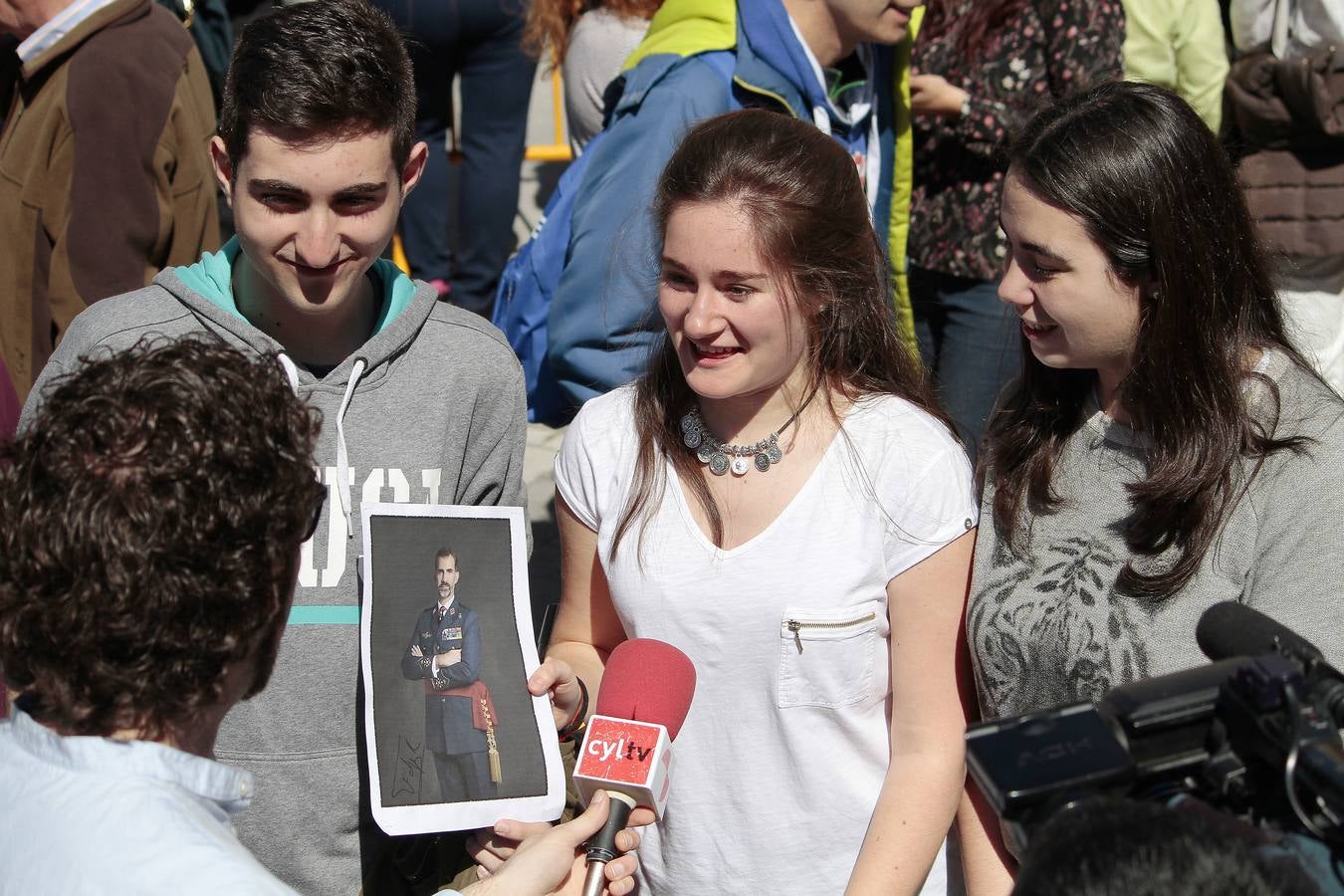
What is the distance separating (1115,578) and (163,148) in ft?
9.40

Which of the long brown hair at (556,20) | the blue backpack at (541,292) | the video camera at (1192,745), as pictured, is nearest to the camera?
the video camera at (1192,745)

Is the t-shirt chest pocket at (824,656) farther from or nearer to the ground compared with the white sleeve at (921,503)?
nearer to the ground

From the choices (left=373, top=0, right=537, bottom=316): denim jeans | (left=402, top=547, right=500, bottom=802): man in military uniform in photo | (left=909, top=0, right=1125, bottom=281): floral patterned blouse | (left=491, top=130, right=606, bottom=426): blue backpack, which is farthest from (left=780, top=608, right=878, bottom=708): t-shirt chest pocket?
(left=373, top=0, right=537, bottom=316): denim jeans

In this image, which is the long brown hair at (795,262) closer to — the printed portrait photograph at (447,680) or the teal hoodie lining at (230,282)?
the printed portrait photograph at (447,680)

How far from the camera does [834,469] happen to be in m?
2.34

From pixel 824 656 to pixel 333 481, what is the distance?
911 mm

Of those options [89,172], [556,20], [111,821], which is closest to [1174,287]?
[111,821]

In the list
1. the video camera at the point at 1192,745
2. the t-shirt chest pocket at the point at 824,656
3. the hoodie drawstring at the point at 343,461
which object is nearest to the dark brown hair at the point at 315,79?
the hoodie drawstring at the point at 343,461

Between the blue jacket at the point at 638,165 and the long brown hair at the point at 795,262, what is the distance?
1.29 feet

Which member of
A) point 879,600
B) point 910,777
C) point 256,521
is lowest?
point 910,777

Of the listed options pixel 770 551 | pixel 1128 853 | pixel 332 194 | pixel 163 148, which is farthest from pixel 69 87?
pixel 1128 853

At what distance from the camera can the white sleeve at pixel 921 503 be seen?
2.28 metres

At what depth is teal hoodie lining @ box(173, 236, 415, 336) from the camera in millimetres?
2436

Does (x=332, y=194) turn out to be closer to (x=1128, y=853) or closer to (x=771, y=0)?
(x=771, y=0)
